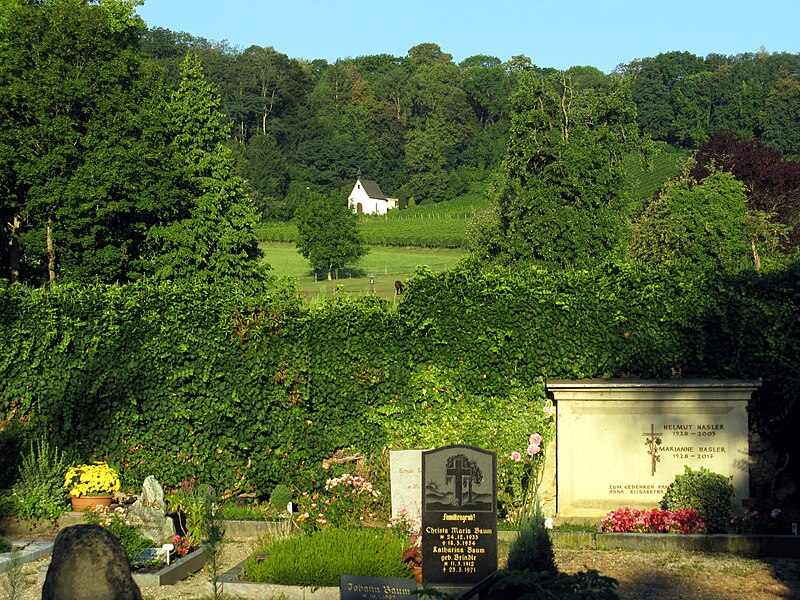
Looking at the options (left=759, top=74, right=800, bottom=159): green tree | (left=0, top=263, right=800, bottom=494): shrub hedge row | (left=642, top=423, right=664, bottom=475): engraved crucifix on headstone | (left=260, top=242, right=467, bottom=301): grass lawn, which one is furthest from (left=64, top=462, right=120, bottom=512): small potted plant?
(left=759, top=74, right=800, bottom=159): green tree

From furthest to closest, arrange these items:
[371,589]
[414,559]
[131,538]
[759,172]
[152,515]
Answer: [759,172], [152,515], [131,538], [414,559], [371,589]

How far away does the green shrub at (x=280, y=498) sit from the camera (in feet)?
53.5

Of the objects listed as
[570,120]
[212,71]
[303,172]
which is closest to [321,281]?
[570,120]

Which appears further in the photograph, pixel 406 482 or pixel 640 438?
pixel 640 438

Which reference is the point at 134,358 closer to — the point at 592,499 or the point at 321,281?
the point at 592,499

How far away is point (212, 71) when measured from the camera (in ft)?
440

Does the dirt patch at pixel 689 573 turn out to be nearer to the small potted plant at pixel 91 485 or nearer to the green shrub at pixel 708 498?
the green shrub at pixel 708 498

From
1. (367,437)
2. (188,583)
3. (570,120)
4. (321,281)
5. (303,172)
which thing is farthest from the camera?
(303,172)

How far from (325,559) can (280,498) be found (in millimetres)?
4018

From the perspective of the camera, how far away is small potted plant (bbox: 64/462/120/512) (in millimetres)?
16234

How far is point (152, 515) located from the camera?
1437 cm

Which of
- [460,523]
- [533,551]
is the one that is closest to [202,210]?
[460,523]

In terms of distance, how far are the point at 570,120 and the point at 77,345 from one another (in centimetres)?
2696

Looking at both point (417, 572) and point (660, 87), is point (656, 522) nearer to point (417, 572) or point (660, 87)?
point (417, 572)
